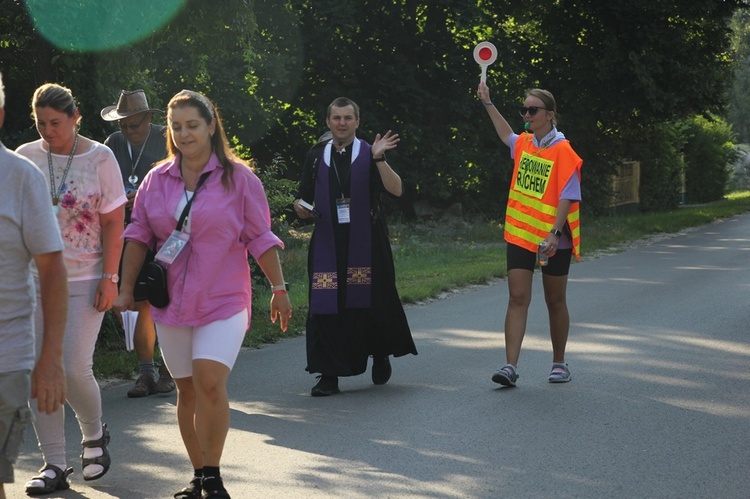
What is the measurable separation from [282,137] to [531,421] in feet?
73.5

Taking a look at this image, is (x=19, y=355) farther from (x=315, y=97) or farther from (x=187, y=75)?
(x=315, y=97)

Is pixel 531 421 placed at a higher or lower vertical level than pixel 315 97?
lower

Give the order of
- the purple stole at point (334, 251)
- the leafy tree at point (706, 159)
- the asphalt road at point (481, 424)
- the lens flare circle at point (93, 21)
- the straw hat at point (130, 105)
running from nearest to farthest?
the asphalt road at point (481, 424) → the straw hat at point (130, 105) → the purple stole at point (334, 251) → the lens flare circle at point (93, 21) → the leafy tree at point (706, 159)

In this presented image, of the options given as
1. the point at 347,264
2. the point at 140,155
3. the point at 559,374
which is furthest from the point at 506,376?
the point at 140,155

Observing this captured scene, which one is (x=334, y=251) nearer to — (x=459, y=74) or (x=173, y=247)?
(x=173, y=247)

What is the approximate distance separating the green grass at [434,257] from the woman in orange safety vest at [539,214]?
2.20 m

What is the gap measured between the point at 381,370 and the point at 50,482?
129 inches

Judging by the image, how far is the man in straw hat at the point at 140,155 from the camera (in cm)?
787

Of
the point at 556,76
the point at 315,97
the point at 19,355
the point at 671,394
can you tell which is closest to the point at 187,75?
the point at 315,97

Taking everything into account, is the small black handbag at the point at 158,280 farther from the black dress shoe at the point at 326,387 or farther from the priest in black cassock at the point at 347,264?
the black dress shoe at the point at 326,387

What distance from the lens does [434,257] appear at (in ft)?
65.1

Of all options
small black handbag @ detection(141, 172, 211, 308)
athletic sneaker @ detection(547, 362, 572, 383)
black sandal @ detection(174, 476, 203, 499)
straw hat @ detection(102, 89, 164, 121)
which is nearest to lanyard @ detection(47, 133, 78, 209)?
small black handbag @ detection(141, 172, 211, 308)

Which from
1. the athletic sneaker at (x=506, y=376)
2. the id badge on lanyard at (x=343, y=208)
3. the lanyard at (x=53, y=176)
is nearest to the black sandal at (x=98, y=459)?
the lanyard at (x=53, y=176)

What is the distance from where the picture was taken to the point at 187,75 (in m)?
20.1
